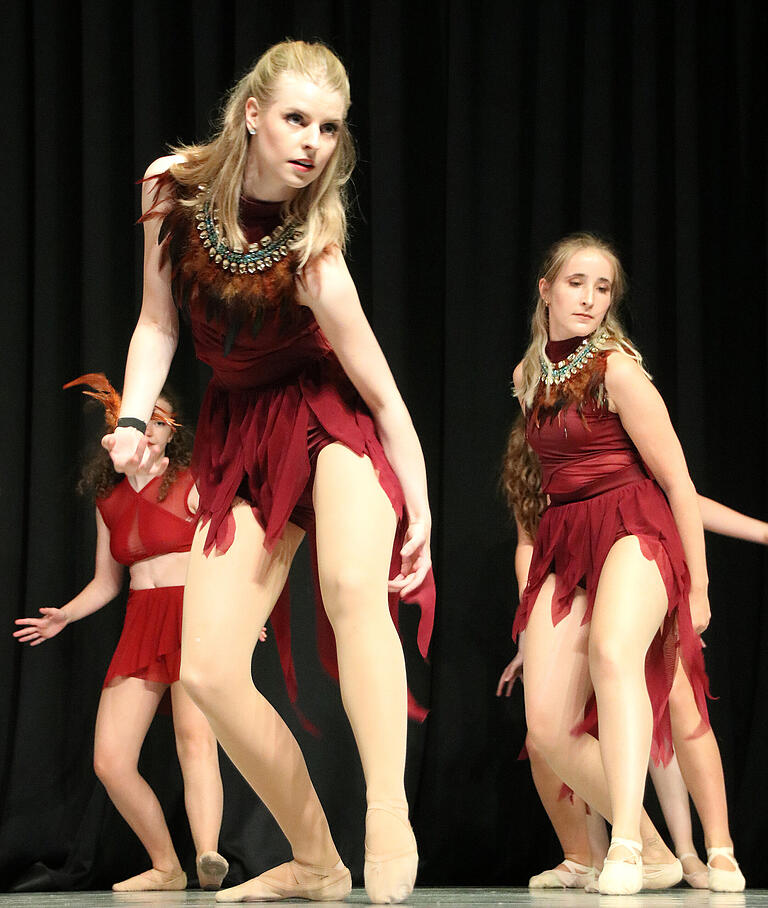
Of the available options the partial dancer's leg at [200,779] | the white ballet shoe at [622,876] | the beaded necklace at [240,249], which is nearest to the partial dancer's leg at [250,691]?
the beaded necklace at [240,249]

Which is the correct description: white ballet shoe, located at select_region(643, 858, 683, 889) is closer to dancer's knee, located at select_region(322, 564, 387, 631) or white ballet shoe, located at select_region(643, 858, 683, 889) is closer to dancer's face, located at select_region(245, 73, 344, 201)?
dancer's knee, located at select_region(322, 564, 387, 631)

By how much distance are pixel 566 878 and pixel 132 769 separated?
1.23 metres

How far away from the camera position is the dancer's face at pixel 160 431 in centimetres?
361

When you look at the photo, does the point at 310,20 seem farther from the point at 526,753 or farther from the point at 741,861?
the point at 741,861

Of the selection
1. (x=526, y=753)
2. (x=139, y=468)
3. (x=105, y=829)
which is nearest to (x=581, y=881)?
(x=526, y=753)

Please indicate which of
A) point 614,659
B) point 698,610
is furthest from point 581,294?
point 614,659

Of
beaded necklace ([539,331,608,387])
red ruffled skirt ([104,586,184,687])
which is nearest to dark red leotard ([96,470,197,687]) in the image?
red ruffled skirt ([104,586,184,687])

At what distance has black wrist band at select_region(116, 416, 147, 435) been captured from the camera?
6.70 feet

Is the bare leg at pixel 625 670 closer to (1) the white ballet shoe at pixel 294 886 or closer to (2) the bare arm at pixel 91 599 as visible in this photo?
(1) the white ballet shoe at pixel 294 886

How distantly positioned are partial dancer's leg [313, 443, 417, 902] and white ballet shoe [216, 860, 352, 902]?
12.3 inches

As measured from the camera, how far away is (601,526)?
2957 millimetres

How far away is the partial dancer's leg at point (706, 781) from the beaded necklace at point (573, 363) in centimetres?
81

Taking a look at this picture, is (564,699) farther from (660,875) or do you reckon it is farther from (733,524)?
(733,524)

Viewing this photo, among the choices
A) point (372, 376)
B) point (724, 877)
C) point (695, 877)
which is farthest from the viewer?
point (695, 877)
